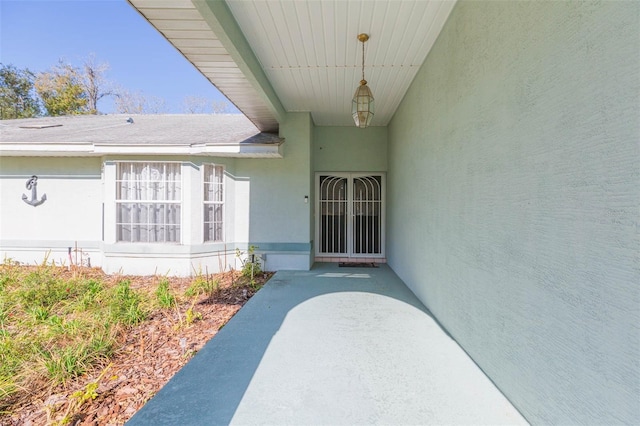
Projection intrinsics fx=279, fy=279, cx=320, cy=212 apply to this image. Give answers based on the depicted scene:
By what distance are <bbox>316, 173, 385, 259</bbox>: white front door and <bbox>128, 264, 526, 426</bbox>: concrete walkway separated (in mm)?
3748

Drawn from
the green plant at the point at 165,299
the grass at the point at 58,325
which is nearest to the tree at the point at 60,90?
the grass at the point at 58,325

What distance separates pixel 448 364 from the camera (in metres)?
2.71

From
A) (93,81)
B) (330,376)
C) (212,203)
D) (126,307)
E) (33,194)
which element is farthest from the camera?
(93,81)

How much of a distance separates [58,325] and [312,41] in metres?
4.80

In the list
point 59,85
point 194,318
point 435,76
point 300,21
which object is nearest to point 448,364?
point 194,318

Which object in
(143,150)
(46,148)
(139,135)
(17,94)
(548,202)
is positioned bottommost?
(548,202)

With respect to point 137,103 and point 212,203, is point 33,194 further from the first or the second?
point 137,103

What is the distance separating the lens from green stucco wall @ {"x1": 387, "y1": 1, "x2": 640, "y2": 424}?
1.32 metres

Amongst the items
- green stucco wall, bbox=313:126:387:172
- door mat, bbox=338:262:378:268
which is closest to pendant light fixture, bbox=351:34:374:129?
green stucco wall, bbox=313:126:387:172

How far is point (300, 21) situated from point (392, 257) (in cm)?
527

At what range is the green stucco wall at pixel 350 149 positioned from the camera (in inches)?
300

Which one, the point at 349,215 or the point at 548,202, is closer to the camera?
the point at 548,202

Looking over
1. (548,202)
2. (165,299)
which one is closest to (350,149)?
(165,299)

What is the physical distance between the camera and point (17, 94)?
15789mm
